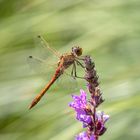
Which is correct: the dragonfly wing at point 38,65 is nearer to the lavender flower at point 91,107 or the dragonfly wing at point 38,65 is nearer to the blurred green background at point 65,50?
the lavender flower at point 91,107

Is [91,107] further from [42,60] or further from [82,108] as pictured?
[42,60]

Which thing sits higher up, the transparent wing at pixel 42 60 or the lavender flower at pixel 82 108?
the transparent wing at pixel 42 60

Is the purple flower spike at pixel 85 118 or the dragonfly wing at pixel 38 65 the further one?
the dragonfly wing at pixel 38 65

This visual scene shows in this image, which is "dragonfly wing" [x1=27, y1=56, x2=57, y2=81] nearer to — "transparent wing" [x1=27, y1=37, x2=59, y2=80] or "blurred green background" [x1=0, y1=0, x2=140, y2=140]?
"transparent wing" [x1=27, y1=37, x2=59, y2=80]

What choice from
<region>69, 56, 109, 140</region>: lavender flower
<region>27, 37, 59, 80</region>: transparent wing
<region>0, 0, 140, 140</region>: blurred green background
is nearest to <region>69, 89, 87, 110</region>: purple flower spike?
<region>69, 56, 109, 140</region>: lavender flower

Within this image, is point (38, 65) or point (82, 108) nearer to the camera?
point (82, 108)

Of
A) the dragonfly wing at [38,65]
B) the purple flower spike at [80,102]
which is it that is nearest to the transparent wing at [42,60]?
the dragonfly wing at [38,65]

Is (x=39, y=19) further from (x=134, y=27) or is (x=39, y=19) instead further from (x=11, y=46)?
(x=134, y=27)

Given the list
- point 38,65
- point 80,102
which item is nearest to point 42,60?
point 38,65
